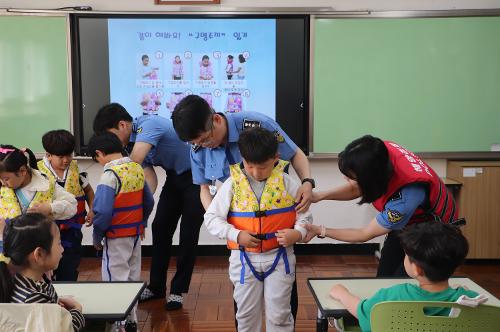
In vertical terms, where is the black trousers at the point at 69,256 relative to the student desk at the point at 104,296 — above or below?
below

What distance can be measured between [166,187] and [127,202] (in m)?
0.63

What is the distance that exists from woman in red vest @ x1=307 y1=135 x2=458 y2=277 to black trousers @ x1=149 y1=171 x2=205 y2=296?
1.19m

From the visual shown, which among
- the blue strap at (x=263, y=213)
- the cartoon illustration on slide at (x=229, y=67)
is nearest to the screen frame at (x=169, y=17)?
the cartoon illustration on slide at (x=229, y=67)

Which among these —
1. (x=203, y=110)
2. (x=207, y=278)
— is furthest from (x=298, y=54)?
(x=203, y=110)

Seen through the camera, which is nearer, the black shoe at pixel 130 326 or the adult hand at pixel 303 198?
the black shoe at pixel 130 326

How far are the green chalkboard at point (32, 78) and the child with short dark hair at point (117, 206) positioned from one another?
1.76 metres

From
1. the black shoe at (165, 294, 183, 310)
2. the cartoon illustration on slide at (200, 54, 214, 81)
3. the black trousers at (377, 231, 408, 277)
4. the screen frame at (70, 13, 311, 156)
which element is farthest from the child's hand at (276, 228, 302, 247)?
the cartoon illustration on slide at (200, 54, 214, 81)

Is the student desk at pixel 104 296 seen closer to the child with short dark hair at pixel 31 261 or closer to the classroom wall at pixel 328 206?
the child with short dark hair at pixel 31 261

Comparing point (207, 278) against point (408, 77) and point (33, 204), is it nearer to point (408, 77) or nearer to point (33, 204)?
point (33, 204)

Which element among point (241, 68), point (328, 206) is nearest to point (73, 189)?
point (241, 68)

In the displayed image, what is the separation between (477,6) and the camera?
4246mm

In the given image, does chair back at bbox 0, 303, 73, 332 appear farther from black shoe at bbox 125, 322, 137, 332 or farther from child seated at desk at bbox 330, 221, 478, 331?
child seated at desk at bbox 330, 221, 478, 331

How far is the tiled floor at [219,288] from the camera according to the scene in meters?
3.07

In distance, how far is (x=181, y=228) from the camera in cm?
325
